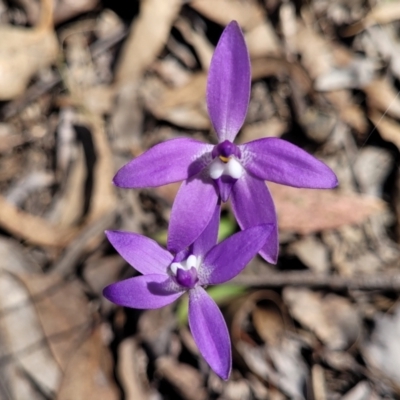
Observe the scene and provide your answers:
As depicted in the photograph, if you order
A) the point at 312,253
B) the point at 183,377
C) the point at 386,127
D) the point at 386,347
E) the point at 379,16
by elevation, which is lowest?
the point at 183,377

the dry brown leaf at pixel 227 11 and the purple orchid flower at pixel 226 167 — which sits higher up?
the purple orchid flower at pixel 226 167

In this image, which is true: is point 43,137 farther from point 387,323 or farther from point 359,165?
point 387,323

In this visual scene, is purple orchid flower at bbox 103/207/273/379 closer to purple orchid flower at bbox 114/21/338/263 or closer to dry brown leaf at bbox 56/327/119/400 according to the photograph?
purple orchid flower at bbox 114/21/338/263

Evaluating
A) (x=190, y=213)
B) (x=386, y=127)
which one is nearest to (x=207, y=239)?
(x=190, y=213)

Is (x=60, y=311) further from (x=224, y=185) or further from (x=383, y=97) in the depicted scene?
(x=383, y=97)

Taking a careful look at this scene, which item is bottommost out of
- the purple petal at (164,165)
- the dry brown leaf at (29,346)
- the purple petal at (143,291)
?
the dry brown leaf at (29,346)

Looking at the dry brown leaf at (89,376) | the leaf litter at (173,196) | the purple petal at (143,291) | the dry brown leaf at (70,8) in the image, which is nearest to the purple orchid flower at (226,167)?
the purple petal at (143,291)

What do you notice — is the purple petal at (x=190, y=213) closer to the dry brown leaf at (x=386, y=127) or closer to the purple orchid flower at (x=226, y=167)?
the purple orchid flower at (x=226, y=167)
